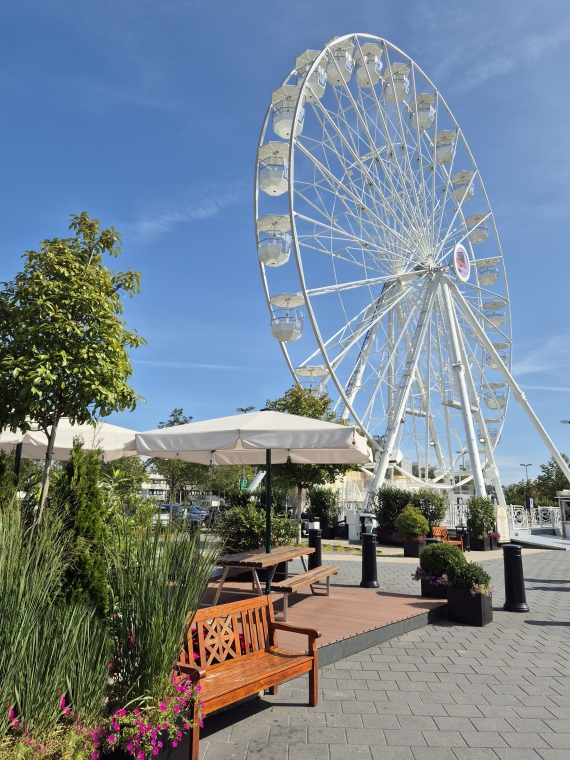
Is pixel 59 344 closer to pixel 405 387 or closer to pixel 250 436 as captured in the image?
pixel 250 436

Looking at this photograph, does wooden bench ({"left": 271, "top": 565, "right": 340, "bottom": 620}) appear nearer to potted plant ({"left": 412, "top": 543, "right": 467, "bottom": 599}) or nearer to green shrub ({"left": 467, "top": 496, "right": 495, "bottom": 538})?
potted plant ({"left": 412, "top": 543, "right": 467, "bottom": 599})

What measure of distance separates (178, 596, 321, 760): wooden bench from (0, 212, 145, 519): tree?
217 cm

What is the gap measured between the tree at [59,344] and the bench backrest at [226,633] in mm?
2147

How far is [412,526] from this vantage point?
627 inches

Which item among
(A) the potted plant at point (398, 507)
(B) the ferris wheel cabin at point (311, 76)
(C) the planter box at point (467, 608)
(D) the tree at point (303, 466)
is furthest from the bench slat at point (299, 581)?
(B) the ferris wheel cabin at point (311, 76)

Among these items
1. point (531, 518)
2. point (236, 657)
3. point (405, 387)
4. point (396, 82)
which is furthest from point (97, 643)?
point (531, 518)

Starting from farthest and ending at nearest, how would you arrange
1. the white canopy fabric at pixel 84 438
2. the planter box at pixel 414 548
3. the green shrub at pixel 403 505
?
the green shrub at pixel 403 505, the planter box at pixel 414 548, the white canopy fabric at pixel 84 438

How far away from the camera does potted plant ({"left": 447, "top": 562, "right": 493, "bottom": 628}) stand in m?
7.47

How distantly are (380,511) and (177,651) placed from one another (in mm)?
17039

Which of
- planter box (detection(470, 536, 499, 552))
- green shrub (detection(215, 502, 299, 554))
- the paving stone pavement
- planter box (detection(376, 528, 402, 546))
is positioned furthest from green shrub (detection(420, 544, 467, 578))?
planter box (detection(376, 528, 402, 546))

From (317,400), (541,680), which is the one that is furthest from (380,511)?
(541,680)

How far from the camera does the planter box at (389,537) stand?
62.4 feet

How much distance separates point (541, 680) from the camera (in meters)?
5.23

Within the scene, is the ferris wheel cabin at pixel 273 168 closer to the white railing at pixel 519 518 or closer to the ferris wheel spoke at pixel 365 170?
the ferris wheel spoke at pixel 365 170
